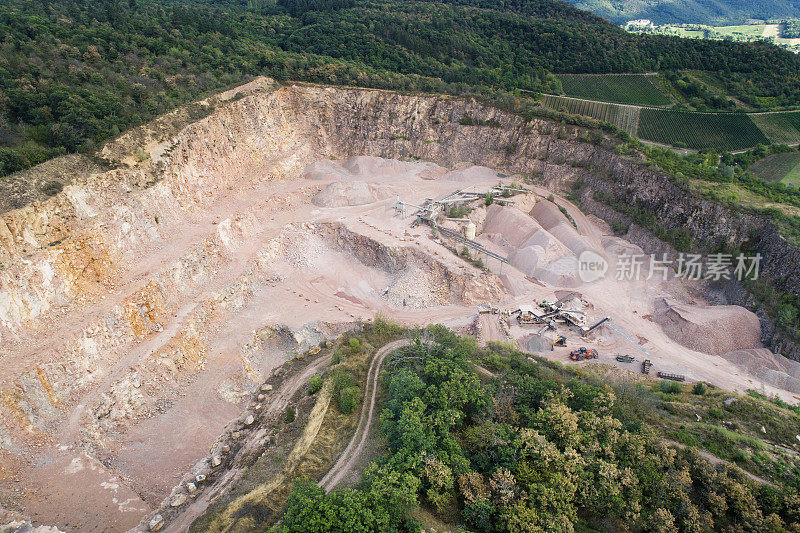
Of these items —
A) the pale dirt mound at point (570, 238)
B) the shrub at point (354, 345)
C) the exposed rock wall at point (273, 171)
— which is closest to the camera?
the exposed rock wall at point (273, 171)

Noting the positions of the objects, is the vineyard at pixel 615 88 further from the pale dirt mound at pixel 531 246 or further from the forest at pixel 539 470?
the forest at pixel 539 470

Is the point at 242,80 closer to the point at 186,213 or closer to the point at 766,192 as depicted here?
the point at 186,213

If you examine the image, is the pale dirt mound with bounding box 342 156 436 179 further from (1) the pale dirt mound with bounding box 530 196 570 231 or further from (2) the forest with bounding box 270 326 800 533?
(2) the forest with bounding box 270 326 800 533

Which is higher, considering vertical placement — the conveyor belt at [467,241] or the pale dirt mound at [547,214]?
the pale dirt mound at [547,214]

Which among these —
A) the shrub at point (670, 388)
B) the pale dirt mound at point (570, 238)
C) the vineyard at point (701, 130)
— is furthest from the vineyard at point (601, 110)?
the shrub at point (670, 388)

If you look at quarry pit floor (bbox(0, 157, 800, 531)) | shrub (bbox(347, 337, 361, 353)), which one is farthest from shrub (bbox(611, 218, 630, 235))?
shrub (bbox(347, 337, 361, 353))

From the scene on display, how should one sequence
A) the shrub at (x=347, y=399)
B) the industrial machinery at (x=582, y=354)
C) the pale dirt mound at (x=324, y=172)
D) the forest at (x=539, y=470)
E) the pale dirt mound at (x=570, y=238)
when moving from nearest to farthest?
→ the forest at (x=539, y=470) < the shrub at (x=347, y=399) < the industrial machinery at (x=582, y=354) < the pale dirt mound at (x=570, y=238) < the pale dirt mound at (x=324, y=172)

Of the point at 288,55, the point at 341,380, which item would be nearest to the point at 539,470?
the point at 341,380
